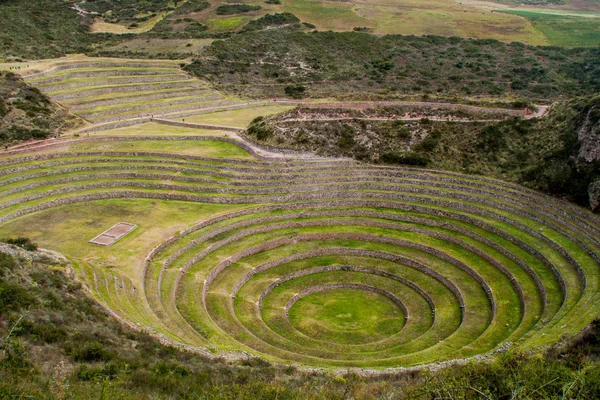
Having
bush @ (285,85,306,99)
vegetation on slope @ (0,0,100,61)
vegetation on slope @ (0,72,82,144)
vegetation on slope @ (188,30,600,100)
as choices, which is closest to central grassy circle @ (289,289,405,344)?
vegetation on slope @ (0,72,82,144)

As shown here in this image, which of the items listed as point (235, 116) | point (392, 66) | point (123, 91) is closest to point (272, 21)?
point (392, 66)

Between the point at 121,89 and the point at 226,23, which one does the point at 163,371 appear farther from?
the point at 226,23

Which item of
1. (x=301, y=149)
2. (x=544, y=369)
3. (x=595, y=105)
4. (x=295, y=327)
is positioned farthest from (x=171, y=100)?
(x=544, y=369)

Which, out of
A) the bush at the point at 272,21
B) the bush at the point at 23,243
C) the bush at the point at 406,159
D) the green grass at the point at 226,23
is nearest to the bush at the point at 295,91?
the bush at the point at 406,159

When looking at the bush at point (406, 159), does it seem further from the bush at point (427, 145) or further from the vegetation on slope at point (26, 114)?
the vegetation on slope at point (26, 114)

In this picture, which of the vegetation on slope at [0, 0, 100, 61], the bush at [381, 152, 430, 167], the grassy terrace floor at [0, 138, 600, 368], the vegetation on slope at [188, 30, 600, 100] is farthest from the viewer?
the vegetation on slope at [0, 0, 100, 61]

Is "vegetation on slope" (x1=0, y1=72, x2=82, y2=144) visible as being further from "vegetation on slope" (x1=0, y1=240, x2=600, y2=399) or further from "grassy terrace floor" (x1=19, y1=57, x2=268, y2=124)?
"vegetation on slope" (x1=0, y1=240, x2=600, y2=399)

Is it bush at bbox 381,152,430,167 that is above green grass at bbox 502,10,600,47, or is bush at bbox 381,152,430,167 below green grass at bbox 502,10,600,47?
below
